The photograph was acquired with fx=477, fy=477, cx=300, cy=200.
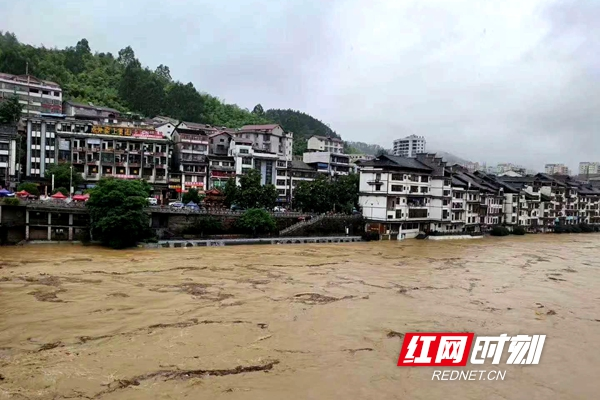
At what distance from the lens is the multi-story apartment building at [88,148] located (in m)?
42.9

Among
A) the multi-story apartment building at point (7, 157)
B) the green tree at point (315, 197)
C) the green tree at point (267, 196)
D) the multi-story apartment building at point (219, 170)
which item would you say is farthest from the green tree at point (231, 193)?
the multi-story apartment building at point (7, 157)

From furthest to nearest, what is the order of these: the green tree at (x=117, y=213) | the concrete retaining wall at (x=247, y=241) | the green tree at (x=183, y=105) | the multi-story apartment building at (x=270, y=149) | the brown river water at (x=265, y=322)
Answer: the green tree at (x=183, y=105), the multi-story apartment building at (x=270, y=149), the concrete retaining wall at (x=247, y=241), the green tree at (x=117, y=213), the brown river water at (x=265, y=322)

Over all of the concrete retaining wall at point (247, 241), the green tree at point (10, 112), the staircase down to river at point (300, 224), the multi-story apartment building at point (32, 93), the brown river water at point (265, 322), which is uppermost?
the multi-story apartment building at point (32, 93)

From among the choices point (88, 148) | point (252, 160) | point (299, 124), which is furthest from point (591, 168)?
point (88, 148)

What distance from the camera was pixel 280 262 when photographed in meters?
28.7

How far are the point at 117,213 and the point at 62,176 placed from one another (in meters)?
13.3

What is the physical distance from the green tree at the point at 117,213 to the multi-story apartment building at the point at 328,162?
91.5ft

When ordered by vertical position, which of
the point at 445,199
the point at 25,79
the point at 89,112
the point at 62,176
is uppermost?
the point at 25,79

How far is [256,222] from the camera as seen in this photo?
36906 millimetres

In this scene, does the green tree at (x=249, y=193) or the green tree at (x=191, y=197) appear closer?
the green tree at (x=249, y=193)

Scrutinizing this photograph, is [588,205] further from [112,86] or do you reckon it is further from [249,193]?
[112,86]

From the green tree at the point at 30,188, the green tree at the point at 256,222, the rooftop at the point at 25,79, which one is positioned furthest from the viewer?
the rooftop at the point at 25,79

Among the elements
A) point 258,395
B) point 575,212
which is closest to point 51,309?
point 258,395

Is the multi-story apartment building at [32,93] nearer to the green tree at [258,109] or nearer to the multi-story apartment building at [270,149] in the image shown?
the multi-story apartment building at [270,149]
